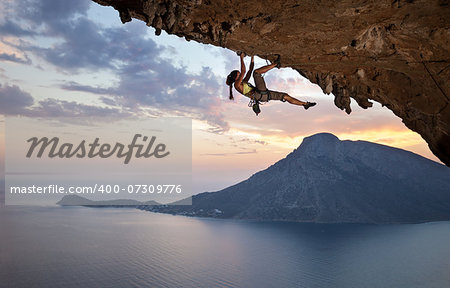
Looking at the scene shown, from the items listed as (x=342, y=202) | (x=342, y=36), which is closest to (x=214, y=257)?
(x=342, y=36)

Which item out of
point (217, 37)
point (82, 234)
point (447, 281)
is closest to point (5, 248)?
point (82, 234)

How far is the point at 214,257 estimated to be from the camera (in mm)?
78250

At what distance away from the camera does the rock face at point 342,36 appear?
612 cm

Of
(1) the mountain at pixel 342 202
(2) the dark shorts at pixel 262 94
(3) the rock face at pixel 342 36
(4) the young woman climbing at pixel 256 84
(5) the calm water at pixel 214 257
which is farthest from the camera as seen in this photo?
(1) the mountain at pixel 342 202

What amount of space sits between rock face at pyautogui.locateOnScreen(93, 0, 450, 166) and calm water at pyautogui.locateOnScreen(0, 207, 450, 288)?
178 feet

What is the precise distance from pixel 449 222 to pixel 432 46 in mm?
169818

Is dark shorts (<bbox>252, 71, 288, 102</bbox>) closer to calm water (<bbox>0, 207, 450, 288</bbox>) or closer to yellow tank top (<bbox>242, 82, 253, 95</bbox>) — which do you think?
yellow tank top (<bbox>242, 82, 253, 95</bbox>)

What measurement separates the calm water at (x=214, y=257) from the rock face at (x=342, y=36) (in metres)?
54.3

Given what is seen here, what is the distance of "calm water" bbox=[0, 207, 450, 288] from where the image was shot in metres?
57.2

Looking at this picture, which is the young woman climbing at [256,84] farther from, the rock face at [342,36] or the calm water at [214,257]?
the calm water at [214,257]

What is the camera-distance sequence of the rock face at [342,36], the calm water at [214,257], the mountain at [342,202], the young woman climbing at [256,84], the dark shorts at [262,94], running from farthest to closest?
the mountain at [342,202] → the calm water at [214,257] → the dark shorts at [262,94] → the young woman climbing at [256,84] → the rock face at [342,36]

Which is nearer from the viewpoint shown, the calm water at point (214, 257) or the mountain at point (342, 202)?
the calm water at point (214, 257)

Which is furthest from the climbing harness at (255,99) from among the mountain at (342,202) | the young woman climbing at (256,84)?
the mountain at (342,202)

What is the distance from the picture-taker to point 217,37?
284 inches
